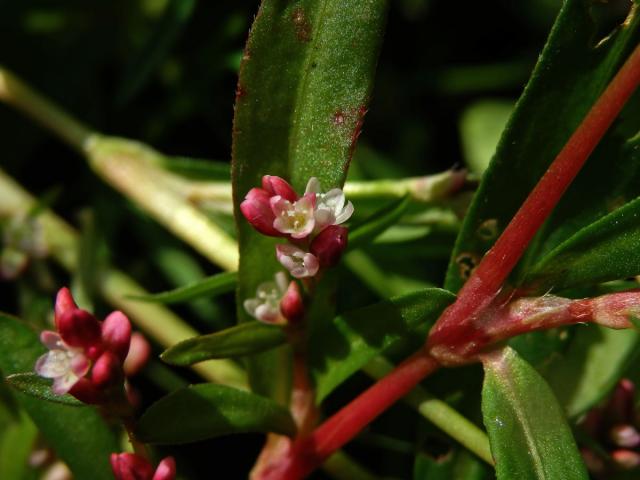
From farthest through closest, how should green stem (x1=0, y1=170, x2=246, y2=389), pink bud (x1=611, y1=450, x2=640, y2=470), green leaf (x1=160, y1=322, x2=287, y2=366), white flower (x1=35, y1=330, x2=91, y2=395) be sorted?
1. green stem (x1=0, y1=170, x2=246, y2=389)
2. pink bud (x1=611, y1=450, x2=640, y2=470)
3. green leaf (x1=160, y1=322, x2=287, y2=366)
4. white flower (x1=35, y1=330, x2=91, y2=395)

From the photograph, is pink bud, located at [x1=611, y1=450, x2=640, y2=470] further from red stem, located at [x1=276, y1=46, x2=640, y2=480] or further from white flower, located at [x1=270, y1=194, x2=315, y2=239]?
white flower, located at [x1=270, y1=194, x2=315, y2=239]

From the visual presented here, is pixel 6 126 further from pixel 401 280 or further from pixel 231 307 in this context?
pixel 401 280

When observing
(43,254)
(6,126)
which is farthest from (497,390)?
(6,126)

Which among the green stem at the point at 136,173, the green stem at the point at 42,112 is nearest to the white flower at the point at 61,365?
the green stem at the point at 136,173

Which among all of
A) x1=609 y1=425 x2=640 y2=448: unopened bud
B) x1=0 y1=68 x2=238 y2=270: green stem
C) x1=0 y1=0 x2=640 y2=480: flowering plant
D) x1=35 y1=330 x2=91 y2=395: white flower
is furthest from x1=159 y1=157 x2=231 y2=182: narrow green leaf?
x1=609 y1=425 x2=640 y2=448: unopened bud

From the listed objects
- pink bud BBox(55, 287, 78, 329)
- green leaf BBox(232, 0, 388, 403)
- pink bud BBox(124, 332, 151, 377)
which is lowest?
pink bud BBox(124, 332, 151, 377)

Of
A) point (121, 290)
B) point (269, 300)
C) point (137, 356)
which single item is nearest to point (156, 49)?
point (121, 290)
